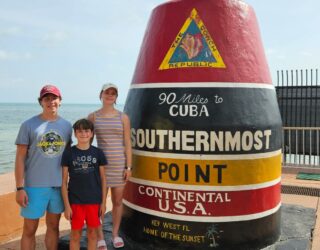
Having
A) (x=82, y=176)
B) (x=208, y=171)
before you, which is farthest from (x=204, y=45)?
(x=82, y=176)

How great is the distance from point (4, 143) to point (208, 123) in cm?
2749

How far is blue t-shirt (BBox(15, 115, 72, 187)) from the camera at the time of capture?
3.57 metres

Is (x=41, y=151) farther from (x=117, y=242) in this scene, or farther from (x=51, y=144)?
(x=117, y=242)

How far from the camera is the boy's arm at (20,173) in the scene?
3514 mm

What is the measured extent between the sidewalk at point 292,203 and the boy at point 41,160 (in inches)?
55.6

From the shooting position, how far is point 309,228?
482cm

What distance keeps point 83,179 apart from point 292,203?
4.80m

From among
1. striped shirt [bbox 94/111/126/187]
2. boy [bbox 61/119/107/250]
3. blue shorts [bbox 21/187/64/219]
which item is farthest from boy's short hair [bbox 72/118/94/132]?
blue shorts [bbox 21/187/64/219]

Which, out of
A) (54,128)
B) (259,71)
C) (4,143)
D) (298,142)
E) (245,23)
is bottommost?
(4,143)

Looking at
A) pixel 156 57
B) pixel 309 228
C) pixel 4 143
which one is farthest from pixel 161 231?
pixel 4 143

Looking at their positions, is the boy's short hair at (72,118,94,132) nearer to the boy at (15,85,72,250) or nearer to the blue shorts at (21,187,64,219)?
the boy at (15,85,72,250)

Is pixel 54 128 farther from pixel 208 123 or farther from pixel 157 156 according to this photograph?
pixel 208 123

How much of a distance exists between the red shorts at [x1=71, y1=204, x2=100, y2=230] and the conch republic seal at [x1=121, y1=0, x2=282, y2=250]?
0.61 metres

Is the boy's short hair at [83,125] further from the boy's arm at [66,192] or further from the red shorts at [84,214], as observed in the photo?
the red shorts at [84,214]
